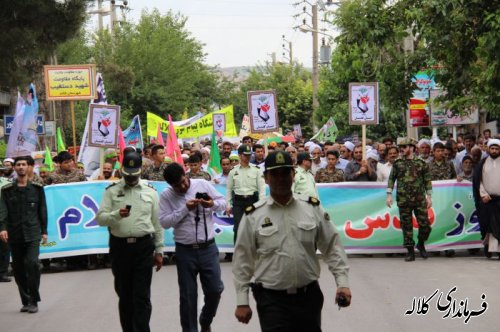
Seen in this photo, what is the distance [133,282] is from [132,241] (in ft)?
1.29

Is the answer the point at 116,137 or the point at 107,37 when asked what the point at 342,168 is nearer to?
the point at 116,137

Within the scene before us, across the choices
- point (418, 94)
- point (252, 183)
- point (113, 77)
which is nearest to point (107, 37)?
point (113, 77)

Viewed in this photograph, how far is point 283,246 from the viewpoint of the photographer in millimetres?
6496

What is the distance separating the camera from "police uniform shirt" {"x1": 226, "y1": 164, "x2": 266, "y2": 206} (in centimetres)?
1504

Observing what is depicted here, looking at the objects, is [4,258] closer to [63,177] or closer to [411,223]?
[63,177]

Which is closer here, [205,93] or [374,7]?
[374,7]

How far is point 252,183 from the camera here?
49.4ft

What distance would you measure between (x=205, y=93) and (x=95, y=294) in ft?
204

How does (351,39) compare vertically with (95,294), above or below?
above

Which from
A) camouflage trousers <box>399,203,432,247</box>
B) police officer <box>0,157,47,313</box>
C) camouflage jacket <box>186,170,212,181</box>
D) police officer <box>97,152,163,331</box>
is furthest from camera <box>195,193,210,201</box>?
camouflage trousers <box>399,203,432,247</box>

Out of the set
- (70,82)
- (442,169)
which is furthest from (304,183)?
(70,82)

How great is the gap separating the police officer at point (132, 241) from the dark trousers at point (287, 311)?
289cm

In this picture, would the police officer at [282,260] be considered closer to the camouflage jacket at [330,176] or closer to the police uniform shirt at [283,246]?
the police uniform shirt at [283,246]

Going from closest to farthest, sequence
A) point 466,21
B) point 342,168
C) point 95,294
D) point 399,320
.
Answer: point 399,320
point 95,294
point 466,21
point 342,168
